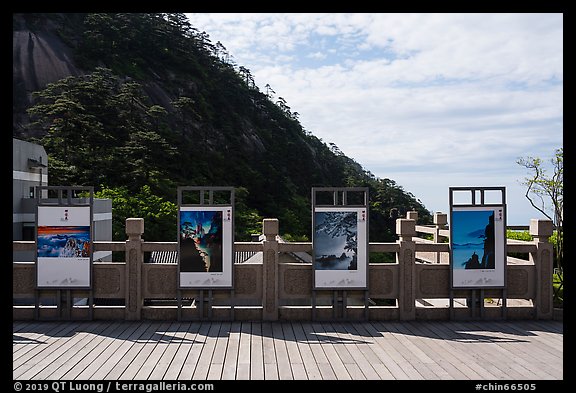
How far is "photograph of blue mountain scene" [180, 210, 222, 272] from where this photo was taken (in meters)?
7.39

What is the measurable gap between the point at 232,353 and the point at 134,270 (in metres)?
2.45

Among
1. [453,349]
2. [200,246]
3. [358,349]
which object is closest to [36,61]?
[200,246]

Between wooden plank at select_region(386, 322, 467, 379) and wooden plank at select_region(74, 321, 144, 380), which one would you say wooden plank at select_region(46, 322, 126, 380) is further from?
wooden plank at select_region(386, 322, 467, 379)

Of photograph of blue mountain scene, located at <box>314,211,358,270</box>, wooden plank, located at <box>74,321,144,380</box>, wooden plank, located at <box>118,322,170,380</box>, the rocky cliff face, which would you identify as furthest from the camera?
the rocky cliff face

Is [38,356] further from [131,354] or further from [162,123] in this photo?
[162,123]

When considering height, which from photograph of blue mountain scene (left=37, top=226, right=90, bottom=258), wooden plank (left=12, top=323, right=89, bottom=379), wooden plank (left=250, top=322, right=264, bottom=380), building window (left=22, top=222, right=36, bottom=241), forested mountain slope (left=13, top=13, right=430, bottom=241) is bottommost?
wooden plank (left=250, top=322, right=264, bottom=380)

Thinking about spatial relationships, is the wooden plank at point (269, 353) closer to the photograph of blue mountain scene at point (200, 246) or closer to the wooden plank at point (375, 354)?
the wooden plank at point (375, 354)

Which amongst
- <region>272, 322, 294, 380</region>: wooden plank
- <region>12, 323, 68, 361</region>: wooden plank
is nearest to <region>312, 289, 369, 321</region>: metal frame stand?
<region>272, 322, 294, 380</region>: wooden plank

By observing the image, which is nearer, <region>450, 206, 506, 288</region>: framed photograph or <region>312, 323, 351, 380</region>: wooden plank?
<region>312, 323, 351, 380</region>: wooden plank
